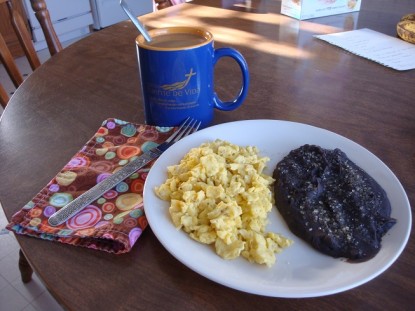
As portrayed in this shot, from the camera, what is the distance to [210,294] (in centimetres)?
41

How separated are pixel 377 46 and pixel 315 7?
282 millimetres

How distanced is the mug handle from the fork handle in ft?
0.57

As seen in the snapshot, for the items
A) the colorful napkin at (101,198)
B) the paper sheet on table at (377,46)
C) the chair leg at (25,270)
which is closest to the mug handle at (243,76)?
the colorful napkin at (101,198)

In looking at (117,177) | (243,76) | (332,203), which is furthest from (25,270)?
(332,203)

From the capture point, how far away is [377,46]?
102 centimetres

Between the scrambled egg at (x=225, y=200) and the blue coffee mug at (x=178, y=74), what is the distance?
122mm

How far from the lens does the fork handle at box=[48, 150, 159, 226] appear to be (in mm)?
490

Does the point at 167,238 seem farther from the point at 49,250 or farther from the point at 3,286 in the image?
the point at 3,286

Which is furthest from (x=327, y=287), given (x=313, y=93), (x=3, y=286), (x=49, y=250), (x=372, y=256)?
(x=3, y=286)

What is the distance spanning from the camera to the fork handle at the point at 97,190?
1.61ft

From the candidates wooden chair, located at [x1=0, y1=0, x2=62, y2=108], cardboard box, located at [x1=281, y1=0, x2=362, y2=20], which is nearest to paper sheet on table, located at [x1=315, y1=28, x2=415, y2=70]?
cardboard box, located at [x1=281, y1=0, x2=362, y2=20]

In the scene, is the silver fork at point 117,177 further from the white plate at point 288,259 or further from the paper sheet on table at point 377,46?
the paper sheet on table at point 377,46

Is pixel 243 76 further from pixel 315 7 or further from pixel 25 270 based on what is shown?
pixel 25 270

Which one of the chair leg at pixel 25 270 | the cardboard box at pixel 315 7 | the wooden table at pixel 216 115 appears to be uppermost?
the cardboard box at pixel 315 7
